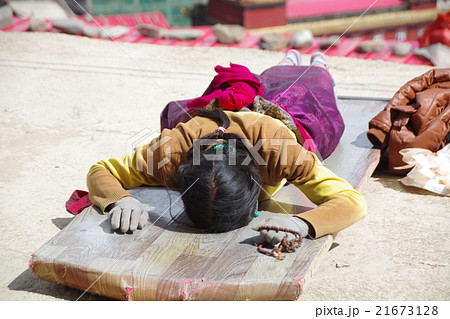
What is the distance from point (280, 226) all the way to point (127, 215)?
1.76 ft

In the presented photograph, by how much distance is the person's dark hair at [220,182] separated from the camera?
198 cm

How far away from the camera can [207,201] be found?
1999mm

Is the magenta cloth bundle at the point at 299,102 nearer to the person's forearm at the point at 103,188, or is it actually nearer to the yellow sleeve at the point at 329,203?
the yellow sleeve at the point at 329,203

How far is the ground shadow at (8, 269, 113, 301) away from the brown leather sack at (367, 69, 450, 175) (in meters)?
1.60

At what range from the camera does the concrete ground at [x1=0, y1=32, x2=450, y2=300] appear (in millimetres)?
2158

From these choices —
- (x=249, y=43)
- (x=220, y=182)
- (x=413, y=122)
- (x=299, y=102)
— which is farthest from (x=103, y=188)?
(x=249, y=43)

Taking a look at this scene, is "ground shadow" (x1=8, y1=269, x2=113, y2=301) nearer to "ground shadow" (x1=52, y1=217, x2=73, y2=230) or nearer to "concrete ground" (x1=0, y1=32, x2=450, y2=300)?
"concrete ground" (x1=0, y1=32, x2=450, y2=300)

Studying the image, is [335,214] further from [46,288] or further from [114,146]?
[114,146]

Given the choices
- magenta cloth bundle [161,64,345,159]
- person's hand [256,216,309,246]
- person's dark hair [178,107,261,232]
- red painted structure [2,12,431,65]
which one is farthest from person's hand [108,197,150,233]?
red painted structure [2,12,431,65]

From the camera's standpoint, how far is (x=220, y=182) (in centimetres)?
197

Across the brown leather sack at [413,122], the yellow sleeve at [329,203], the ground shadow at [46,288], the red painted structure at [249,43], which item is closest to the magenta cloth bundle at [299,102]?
the brown leather sack at [413,122]

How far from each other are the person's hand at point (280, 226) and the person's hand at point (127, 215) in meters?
0.43
